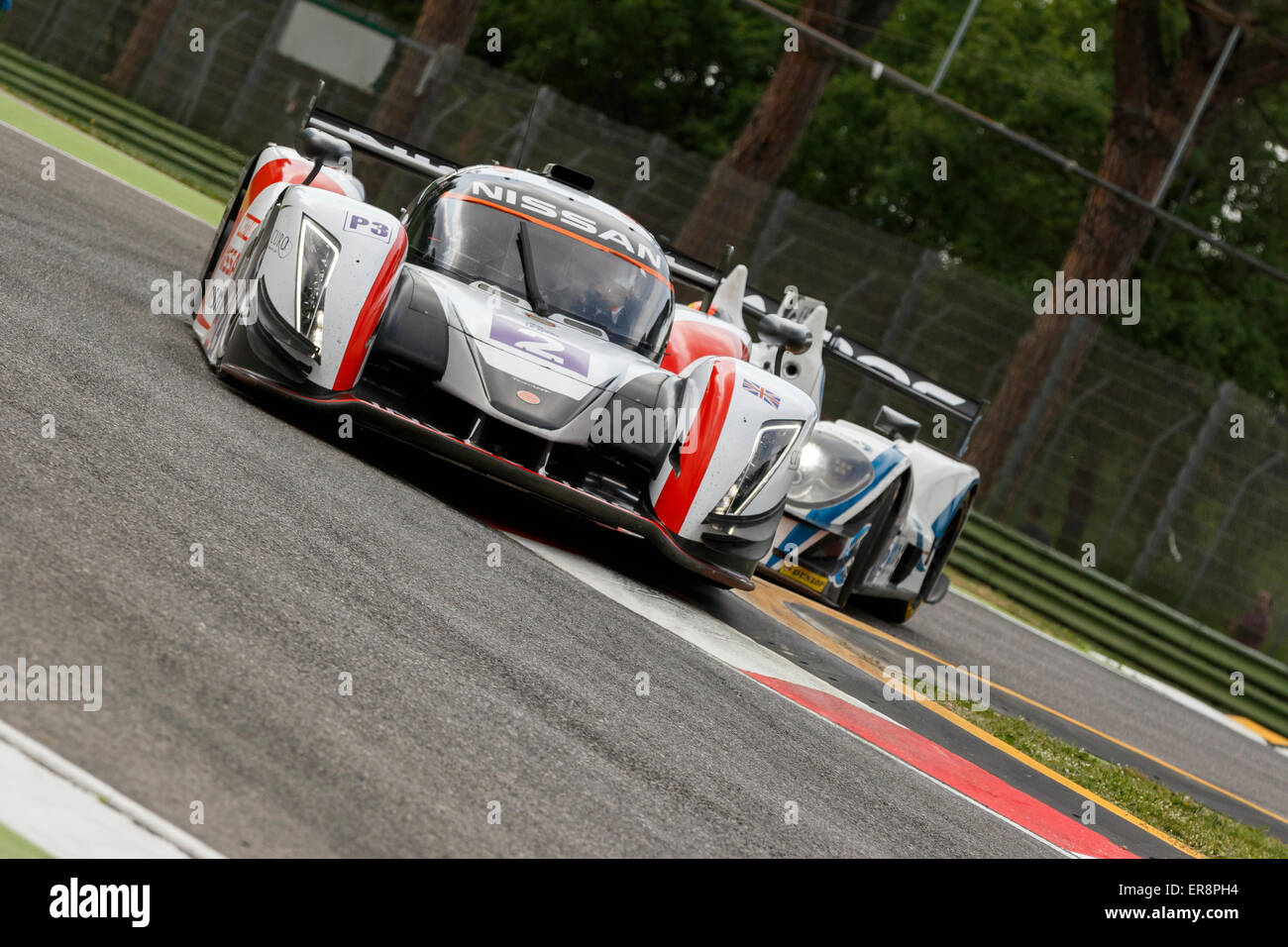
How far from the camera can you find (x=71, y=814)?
2619 millimetres

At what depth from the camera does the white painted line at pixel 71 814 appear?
2545 mm

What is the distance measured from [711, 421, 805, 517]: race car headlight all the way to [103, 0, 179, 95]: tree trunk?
1757 centimetres

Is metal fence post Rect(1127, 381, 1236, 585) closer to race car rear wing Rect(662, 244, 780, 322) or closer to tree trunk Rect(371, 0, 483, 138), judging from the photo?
race car rear wing Rect(662, 244, 780, 322)

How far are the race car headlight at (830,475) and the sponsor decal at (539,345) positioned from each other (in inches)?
97.5

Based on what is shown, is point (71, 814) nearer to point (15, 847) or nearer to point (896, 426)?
point (15, 847)

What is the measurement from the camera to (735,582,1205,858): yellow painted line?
6.73 m

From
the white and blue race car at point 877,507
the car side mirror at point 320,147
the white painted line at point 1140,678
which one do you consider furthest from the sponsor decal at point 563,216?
the white painted line at point 1140,678

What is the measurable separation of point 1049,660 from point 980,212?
22.8m

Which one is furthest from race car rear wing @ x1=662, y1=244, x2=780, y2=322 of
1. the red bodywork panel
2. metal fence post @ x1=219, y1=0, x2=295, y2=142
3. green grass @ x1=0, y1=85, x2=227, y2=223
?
metal fence post @ x1=219, y1=0, x2=295, y2=142

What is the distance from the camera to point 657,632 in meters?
6.01

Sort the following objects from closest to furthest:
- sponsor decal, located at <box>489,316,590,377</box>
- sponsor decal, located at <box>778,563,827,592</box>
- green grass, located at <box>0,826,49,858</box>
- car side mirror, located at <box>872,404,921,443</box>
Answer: green grass, located at <box>0,826,49,858</box> < sponsor decal, located at <box>489,316,590,377</box> < sponsor decal, located at <box>778,563,827,592</box> < car side mirror, located at <box>872,404,921,443</box>

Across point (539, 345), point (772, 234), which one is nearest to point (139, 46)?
point (772, 234)

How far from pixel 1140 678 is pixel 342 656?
11733 millimetres
